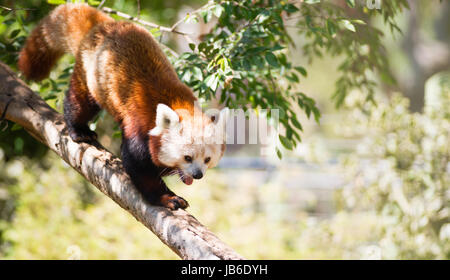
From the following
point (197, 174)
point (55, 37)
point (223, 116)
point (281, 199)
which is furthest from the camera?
point (281, 199)

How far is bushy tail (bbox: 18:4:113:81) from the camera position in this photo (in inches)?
106

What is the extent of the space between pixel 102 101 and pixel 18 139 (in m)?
0.97

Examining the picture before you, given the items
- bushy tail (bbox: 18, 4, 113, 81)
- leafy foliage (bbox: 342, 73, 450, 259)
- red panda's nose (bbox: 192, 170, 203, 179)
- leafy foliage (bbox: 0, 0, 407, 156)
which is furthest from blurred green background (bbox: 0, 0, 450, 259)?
red panda's nose (bbox: 192, 170, 203, 179)

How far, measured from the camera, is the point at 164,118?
81.3 inches

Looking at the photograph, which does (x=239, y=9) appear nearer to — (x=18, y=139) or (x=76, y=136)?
(x=76, y=136)

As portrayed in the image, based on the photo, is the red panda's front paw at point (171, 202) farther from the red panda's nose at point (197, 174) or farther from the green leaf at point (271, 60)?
the green leaf at point (271, 60)

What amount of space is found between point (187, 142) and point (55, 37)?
1322 millimetres

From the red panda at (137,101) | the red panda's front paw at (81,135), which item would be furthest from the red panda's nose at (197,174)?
the red panda's front paw at (81,135)

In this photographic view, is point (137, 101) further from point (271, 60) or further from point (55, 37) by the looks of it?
point (55, 37)

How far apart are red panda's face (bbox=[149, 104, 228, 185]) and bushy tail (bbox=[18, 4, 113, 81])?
3.10 feet

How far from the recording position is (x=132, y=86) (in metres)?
2.29

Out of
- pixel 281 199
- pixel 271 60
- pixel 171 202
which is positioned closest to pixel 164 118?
pixel 171 202

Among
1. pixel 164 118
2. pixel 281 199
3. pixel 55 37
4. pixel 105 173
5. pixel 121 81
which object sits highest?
pixel 55 37

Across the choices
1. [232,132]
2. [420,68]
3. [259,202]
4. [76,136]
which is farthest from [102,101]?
[420,68]
